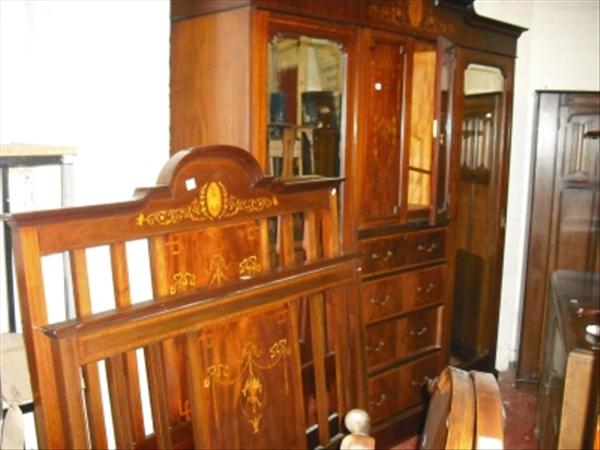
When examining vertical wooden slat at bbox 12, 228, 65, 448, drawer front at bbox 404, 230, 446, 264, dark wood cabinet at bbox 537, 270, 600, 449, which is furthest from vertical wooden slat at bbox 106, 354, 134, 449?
drawer front at bbox 404, 230, 446, 264

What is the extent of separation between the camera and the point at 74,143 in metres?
1.61

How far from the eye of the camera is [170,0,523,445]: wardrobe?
5.58 ft

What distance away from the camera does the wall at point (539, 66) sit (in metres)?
2.99

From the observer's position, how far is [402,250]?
2176 millimetres

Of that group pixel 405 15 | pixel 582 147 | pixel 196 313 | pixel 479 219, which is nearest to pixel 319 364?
pixel 196 313

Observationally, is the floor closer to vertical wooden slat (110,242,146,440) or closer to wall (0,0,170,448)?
vertical wooden slat (110,242,146,440)

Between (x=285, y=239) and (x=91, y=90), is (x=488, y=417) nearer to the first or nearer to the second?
(x=285, y=239)

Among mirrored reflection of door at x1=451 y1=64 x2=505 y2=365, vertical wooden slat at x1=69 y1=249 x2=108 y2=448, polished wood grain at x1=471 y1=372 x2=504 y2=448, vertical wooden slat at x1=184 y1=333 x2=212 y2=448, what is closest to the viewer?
polished wood grain at x1=471 y1=372 x2=504 y2=448

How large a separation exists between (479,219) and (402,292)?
0.75m

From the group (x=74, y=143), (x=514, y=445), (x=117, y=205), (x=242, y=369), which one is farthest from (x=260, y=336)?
(x=514, y=445)

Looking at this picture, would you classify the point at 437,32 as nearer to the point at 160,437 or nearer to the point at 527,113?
the point at 527,113

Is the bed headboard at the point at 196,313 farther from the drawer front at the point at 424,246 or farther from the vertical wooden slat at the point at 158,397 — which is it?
the drawer front at the point at 424,246

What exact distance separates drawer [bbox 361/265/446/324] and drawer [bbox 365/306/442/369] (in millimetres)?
47

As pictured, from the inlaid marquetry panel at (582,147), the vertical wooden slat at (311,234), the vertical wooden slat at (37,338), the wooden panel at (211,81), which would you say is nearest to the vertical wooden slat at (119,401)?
the vertical wooden slat at (37,338)
